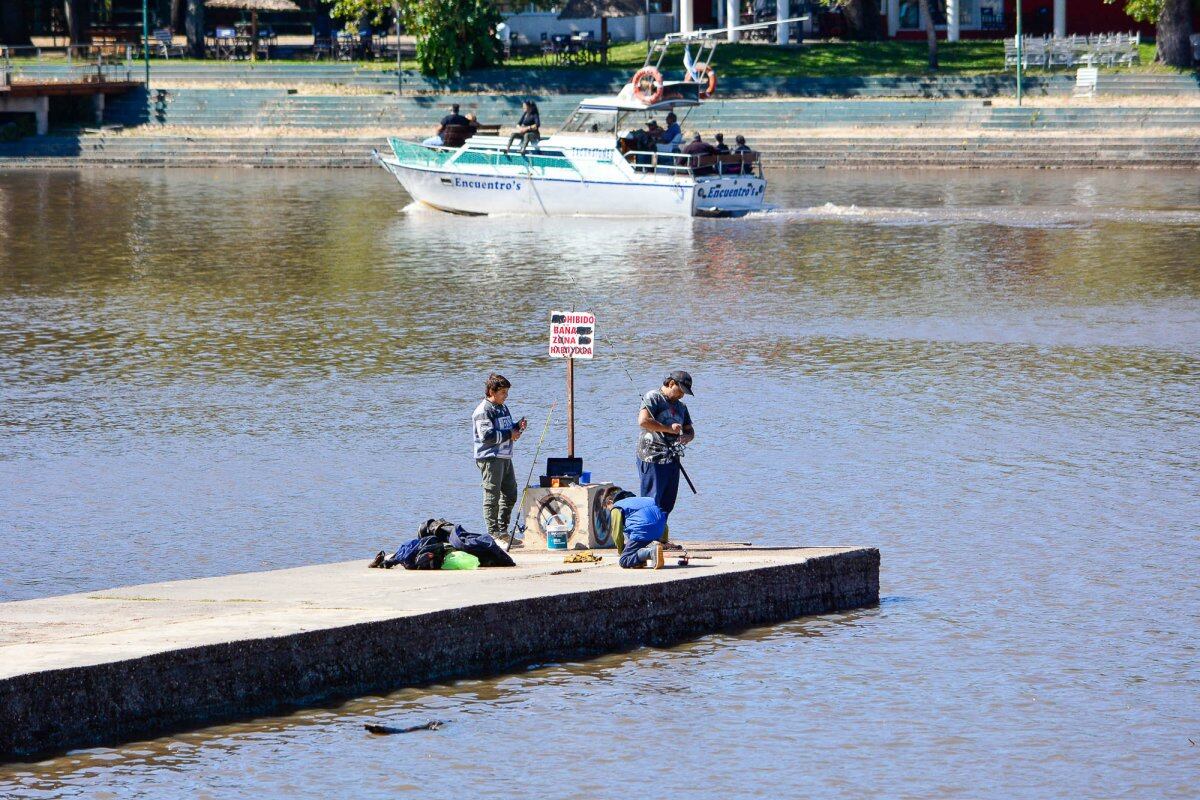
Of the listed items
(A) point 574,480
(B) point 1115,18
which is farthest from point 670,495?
(B) point 1115,18

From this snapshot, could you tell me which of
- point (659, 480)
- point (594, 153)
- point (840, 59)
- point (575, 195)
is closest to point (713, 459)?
point (659, 480)

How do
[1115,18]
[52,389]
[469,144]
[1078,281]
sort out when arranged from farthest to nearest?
1. [1115,18]
2. [469,144]
3. [1078,281]
4. [52,389]

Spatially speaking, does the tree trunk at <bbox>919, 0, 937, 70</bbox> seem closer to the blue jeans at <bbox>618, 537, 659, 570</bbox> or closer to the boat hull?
the boat hull

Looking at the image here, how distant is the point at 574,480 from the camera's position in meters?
12.8

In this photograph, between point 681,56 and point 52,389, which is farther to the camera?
point 681,56

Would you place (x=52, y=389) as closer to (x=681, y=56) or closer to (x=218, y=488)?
(x=218, y=488)

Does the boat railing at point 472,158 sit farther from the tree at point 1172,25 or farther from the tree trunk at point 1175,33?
the tree trunk at point 1175,33

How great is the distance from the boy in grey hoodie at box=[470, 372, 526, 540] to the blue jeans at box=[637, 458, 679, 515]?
3.14 ft

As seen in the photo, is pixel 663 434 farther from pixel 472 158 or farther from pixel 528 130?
pixel 472 158

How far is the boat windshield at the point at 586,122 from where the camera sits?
36.0 meters

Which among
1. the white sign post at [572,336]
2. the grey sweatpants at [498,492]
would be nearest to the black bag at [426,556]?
the grey sweatpants at [498,492]

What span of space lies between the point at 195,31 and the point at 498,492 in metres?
47.7

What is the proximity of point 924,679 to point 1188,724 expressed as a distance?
1.51 m

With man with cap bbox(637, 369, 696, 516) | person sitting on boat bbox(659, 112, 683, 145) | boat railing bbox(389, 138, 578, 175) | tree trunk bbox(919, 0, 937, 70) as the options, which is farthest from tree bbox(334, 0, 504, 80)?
man with cap bbox(637, 369, 696, 516)
